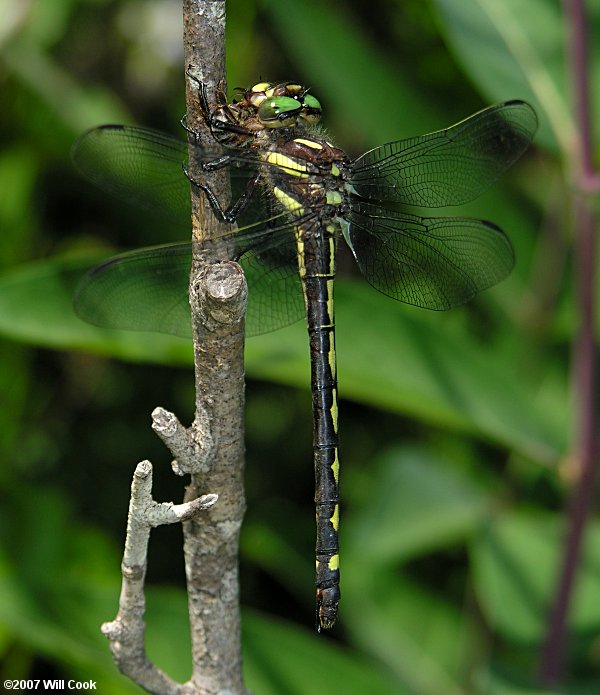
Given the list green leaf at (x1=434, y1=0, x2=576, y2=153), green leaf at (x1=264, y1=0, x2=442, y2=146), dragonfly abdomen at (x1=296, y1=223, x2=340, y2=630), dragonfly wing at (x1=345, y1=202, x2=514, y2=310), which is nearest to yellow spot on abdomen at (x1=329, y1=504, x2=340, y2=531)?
dragonfly abdomen at (x1=296, y1=223, x2=340, y2=630)

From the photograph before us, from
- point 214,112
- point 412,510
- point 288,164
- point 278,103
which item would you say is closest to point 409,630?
point 412,510

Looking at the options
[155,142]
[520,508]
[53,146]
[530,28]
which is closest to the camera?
[155,142]

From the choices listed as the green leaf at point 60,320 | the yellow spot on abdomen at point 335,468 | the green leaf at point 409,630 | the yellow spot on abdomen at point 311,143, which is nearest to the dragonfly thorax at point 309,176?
the yellow spot on abdomen at point 311,143

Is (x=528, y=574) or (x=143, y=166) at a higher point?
(x=143, y=166)

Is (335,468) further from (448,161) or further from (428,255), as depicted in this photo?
(448,161)

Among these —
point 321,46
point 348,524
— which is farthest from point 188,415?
point 321,46

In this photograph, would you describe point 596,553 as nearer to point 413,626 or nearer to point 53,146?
point 413,626
